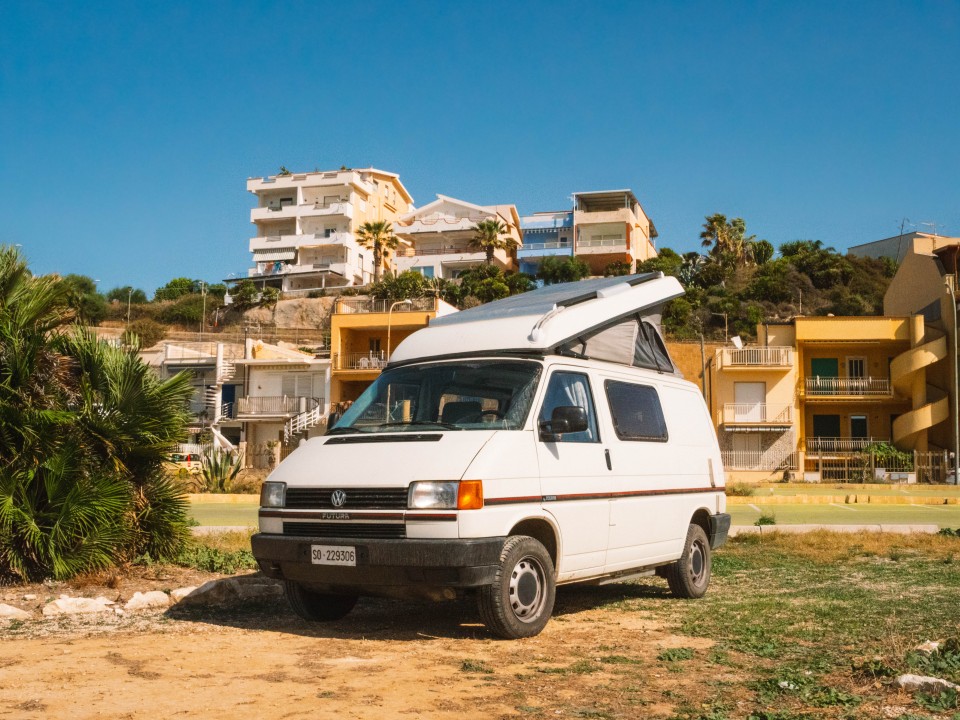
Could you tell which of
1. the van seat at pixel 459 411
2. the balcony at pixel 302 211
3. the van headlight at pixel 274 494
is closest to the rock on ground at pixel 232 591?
the van headlight at pixel 274 494

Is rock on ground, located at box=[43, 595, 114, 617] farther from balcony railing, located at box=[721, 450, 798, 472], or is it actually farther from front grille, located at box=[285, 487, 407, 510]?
balcony railing, located at box=[721, 450, 798, 472]

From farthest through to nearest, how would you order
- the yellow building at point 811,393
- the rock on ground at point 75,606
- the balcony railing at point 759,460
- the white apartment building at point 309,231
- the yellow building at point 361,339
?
1. the white apartment building at point 309,231
2. the yellow building at point 361,339
3. the balcony railing at point 759,460
4. the yellow building at point 811,393
5. the rock on ground at point 75,606

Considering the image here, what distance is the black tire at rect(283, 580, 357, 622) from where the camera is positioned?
779 cm

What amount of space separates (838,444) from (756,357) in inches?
248

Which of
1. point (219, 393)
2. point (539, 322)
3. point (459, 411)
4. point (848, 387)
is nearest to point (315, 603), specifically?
point (459, 411)

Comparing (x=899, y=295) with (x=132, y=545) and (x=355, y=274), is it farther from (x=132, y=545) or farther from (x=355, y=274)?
(x=132, y=545)

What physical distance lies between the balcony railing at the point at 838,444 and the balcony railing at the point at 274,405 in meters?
27.8

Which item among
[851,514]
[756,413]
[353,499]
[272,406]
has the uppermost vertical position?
[272,406]

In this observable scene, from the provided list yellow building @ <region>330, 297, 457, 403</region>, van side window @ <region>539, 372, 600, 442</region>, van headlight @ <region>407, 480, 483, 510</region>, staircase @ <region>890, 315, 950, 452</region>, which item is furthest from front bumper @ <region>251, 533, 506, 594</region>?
yellow building @ <region>330, 297, 457, 403</region>

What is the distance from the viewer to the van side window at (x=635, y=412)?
8.52 meters

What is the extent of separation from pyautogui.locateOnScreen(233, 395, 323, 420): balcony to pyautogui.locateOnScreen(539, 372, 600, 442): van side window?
50.2 meters

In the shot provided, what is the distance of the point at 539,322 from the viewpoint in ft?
26.3

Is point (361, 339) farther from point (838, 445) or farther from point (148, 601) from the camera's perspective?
point (148, 601)

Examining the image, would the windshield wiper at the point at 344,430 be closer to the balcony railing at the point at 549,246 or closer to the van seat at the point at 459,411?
the van seat at the point at 459,411
